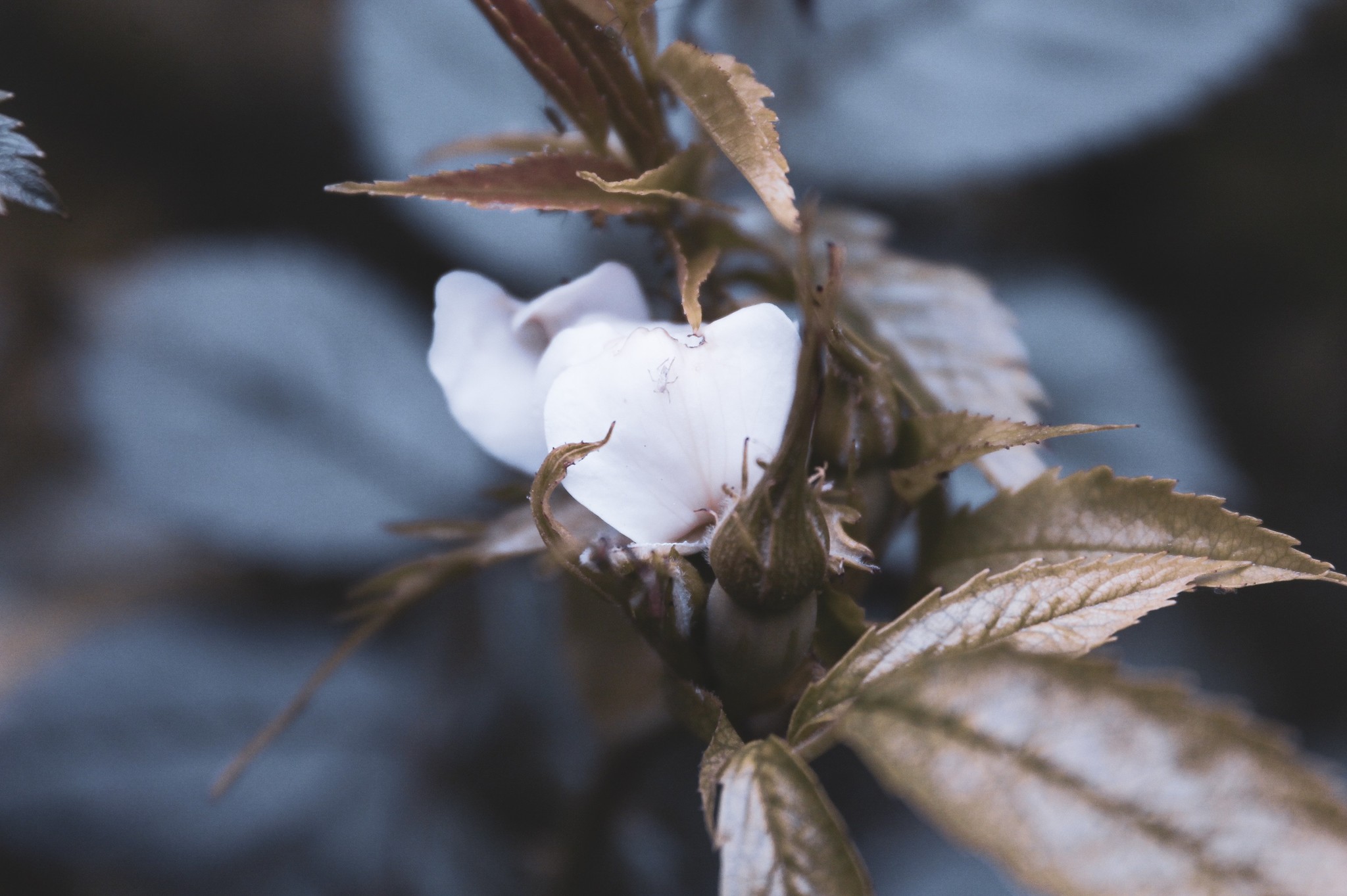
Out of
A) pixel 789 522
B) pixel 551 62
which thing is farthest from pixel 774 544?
pixel 551 62

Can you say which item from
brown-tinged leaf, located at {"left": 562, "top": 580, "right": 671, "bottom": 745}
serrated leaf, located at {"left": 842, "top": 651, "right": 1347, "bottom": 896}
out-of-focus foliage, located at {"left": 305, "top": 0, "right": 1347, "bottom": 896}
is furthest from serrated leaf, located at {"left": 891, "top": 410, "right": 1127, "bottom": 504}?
brown-tinged leaf, located at {"left": 562, "top": 580, "right": 671, "bottom": 745}

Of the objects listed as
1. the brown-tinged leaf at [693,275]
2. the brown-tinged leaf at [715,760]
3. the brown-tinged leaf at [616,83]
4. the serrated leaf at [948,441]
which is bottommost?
the brown-tinged leaf at [715,760]

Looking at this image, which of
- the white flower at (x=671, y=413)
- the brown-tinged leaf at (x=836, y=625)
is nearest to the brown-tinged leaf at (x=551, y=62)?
the white flower at (x=671, y=413)

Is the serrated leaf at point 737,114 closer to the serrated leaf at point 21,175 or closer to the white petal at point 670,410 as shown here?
the white petal at point 670,410

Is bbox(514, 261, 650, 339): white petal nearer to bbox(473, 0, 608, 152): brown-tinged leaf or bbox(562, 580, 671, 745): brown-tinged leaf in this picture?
bbox(473, 0, 608, 152): brown-tinged leaf

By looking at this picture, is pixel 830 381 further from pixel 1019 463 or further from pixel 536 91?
pixel 536 91

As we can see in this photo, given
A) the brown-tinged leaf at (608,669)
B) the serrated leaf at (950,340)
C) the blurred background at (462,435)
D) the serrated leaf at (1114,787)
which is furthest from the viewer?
the blurred background at (462,435)

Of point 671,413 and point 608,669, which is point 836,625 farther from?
point 608,669
